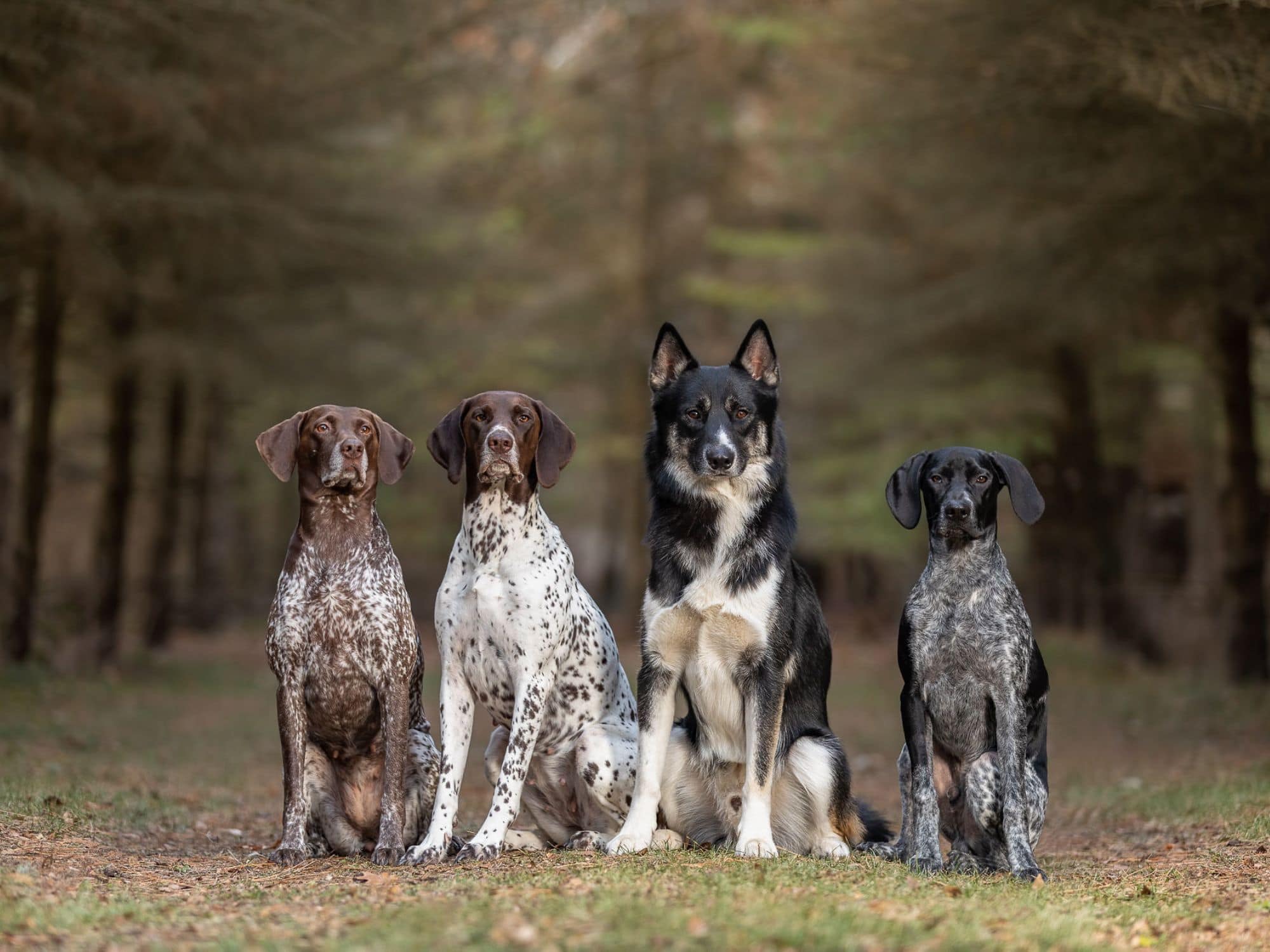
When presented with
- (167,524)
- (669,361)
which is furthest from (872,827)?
(167,524)

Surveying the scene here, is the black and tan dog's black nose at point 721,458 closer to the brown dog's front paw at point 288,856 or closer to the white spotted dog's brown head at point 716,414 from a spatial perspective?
the white spotted dog's brown head at point 716,414

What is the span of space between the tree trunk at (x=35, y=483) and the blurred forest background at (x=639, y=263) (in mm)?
51

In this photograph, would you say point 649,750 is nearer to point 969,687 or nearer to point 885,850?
point 885,850

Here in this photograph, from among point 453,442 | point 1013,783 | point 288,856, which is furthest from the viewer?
Result: point 453,442

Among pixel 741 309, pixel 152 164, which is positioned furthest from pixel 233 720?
pixel 741 309

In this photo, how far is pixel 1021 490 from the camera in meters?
6.80

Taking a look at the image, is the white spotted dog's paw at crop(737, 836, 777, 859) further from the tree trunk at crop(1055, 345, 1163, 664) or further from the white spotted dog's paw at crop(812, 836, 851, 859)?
the tree trunk at crop(1055, 345, 1163, 664)

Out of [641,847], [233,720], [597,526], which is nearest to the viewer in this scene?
[641,847]

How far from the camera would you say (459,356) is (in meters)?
25.5

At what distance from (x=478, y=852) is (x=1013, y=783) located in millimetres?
2499

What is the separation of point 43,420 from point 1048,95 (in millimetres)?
11334

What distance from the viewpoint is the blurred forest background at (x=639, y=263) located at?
464 inches

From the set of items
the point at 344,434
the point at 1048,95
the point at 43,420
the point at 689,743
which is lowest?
the point at 689,743

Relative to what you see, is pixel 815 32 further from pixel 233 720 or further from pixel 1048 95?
pixel 233 720
